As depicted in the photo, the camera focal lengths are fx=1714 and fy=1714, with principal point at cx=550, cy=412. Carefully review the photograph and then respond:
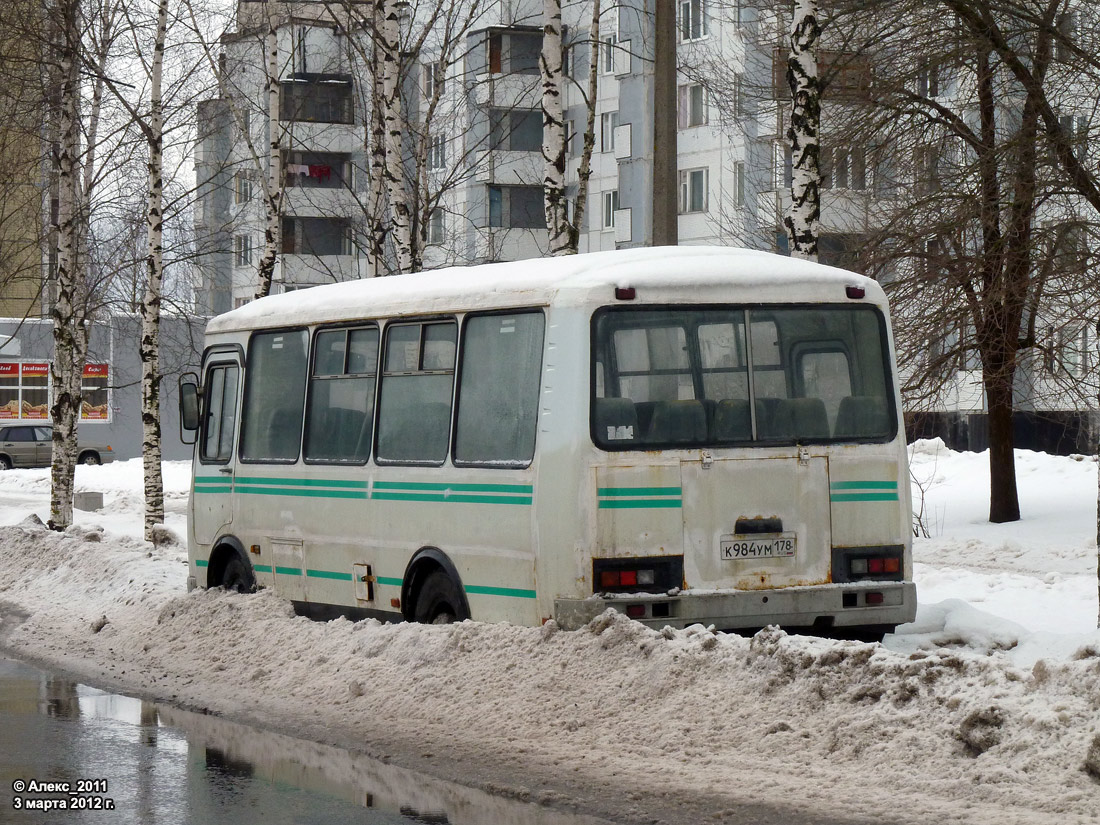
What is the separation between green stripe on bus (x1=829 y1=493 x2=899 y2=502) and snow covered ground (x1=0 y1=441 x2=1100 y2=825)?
3.38ft

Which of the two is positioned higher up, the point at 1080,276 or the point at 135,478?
the point at 1080,276

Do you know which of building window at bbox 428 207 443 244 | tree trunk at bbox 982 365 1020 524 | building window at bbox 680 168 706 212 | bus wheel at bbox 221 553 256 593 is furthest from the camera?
building window at bbox 428 207 443 244

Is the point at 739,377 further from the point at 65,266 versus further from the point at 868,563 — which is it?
the point at 65,266

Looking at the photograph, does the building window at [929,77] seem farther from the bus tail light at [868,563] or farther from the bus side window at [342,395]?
the bus tail light at [868,563]

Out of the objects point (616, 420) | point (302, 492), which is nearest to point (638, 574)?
point (616, 420)

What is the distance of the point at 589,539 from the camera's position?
9977 millimetres

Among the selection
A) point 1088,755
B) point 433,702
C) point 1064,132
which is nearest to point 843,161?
point 1064,132

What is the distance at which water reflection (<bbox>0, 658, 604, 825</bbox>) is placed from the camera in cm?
744

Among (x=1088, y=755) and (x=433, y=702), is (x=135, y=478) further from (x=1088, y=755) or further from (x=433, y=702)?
(x=1088, y=755)

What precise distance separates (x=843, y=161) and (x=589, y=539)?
14.1 metres

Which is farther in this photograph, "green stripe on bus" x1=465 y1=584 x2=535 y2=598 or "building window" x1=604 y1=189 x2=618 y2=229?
"building window" x1=604 y1=189 x2=618 y2=229

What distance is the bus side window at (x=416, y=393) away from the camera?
38.0 feet

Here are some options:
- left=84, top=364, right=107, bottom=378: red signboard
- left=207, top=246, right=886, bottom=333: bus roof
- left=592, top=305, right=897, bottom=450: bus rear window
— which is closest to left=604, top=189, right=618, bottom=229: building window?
left=84, top=364, right=107, bottom=378: red signboard

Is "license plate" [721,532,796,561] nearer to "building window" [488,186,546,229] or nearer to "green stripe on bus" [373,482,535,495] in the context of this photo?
"green stripe on bus" [373,482,535,495]
